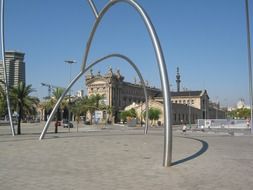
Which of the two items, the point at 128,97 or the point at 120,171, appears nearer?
the point at 120,171

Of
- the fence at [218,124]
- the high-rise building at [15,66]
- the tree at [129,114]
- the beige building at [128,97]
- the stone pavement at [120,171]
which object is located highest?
the high-rise building at [15,66]

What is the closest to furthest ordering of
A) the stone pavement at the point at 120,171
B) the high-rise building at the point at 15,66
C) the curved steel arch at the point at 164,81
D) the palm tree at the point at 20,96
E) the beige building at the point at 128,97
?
the stone pavement at the point at 120,171 → the curved steel arch at the point at 164,81 → the palm tree at the point at 20,96 → the beige building at the point at 128,97 → the high-rise building at the point at 15,66

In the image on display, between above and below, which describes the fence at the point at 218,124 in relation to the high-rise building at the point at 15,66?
below

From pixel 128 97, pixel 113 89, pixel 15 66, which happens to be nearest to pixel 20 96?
pixel 113 89

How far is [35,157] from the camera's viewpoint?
1778 centimetres

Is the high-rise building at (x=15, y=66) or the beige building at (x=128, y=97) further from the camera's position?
the high-rise building at (x=15, y=66)

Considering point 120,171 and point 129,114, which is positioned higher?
point 129,114

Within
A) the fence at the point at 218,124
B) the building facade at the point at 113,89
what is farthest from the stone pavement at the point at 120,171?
the building facade at the point at 113,89

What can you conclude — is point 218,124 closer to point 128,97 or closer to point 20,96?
point 20,96

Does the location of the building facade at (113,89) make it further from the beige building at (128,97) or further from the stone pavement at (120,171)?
the stone pavement at (120,171)

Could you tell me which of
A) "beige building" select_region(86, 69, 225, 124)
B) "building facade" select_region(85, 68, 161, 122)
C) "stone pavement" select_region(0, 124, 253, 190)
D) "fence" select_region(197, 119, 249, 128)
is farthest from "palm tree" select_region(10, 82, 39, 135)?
"building facade" select_region(85, 68, 161, 122)

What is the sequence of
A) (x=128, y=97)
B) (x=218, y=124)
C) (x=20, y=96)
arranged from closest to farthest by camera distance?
(x=20, y=96)
(x=218, y=124)
(x=128, y=97)

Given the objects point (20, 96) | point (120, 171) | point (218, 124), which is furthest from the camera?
point (218, 124)

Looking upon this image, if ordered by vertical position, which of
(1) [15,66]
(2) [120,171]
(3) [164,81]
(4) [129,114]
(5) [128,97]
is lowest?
(2) [120,171]
